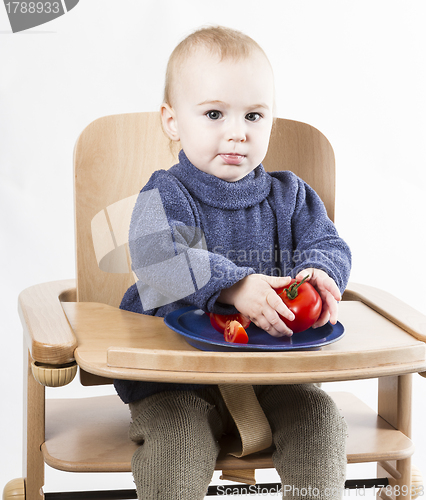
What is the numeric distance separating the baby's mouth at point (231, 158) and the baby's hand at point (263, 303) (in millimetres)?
255

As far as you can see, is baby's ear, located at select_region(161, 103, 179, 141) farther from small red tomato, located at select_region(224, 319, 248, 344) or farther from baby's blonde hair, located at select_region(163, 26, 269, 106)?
small red tomato, located at select_region(224, 319, 248, 344)

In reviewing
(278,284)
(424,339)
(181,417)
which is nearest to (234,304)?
(278,284)

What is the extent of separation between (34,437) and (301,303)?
20.9 inches

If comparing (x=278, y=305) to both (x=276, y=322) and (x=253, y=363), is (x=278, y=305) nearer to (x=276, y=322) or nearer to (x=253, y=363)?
(x=276, y=322)

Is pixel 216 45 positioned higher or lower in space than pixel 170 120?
higher

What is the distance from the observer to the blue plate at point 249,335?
3.57 feet

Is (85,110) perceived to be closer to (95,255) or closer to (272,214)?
(95,255)

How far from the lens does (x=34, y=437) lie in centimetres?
132

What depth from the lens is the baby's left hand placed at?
1195 mm

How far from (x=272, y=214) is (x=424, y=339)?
366 mm

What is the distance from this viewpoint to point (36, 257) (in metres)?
2.07

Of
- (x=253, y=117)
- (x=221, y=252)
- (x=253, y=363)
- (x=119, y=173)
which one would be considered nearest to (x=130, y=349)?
(x=253, y=363)

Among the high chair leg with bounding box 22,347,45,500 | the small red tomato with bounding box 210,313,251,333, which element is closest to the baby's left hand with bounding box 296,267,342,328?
the small red tomato with bounding box 210,313,251,333

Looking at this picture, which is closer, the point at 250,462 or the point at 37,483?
the point at 250,462
